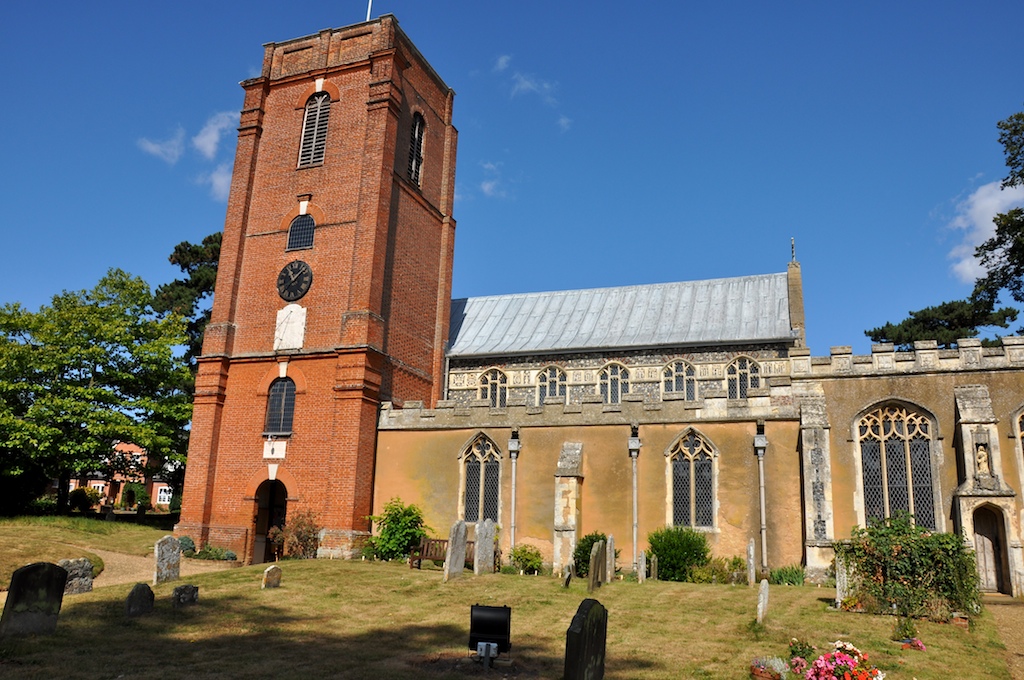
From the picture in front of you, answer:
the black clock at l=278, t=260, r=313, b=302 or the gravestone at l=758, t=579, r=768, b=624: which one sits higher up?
the black clock at l=278, t=260, r=313, b=302

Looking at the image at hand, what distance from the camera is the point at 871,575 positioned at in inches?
562

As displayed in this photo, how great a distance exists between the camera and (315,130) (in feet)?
92.4

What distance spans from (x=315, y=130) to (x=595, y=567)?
19.3m

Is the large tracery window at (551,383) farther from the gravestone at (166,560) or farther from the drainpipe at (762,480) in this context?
the gravestone at (166,560)

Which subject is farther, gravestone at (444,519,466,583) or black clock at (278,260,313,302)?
black clock at (278,260,313,302)

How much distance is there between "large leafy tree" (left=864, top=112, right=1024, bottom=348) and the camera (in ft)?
89.2

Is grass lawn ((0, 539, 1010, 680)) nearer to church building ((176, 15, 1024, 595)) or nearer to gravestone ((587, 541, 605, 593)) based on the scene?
gravestone ((587, 541, 605, 593))

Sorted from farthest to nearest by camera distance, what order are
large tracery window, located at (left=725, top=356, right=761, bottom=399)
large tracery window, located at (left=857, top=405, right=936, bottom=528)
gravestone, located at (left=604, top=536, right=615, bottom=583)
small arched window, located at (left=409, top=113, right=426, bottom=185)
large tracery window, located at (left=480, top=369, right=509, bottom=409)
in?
large tracery window, located at (left=480, top=369, right=509, bottom=409) → small arched window, located at (left=409, top=113, right=426, bottom=185) → large tracery window, located at (left=725, top=356, right=761, bottom=399) → large tracery window, located at (left=857, top=405, right=936, bottom=528) → gravestone, located at (left=604, top=536, right=615, bottom=583)

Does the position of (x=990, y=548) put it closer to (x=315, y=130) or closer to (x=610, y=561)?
(x=610, y=561)

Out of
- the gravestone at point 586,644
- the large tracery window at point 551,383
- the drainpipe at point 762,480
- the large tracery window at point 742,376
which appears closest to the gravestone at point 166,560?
the gravestone at point 586,644

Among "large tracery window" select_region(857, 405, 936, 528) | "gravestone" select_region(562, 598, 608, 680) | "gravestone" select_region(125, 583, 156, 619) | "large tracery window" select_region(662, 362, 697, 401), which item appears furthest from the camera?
"large tracery window" select_region(662, 362, 697, 401)

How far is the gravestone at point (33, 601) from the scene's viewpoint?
10.5m

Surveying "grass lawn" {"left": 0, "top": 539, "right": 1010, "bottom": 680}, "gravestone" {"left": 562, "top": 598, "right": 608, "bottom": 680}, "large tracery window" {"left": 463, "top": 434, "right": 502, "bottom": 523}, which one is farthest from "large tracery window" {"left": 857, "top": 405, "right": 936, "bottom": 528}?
"gravestone" {"left": 562, "top": 598, "right": 608, "bottom": 680}

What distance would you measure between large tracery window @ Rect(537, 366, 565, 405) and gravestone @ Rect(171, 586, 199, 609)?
18.0 meters
